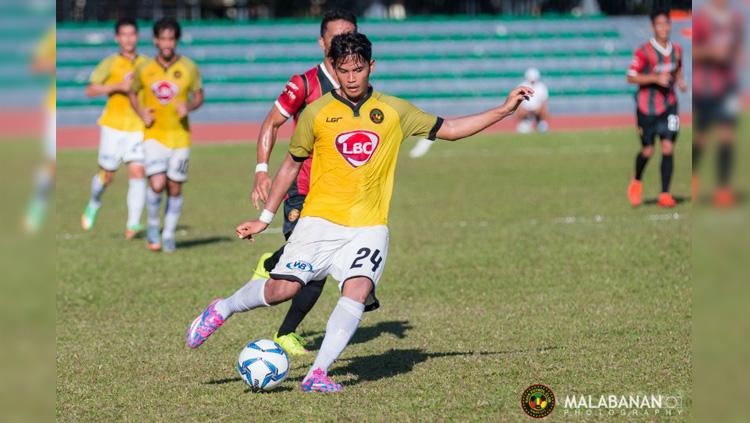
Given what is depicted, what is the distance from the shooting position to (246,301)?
6938mm

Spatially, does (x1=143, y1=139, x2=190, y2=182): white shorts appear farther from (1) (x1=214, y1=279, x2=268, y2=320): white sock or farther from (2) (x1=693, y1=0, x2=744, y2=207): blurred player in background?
(2) (x1=693, y1=0, x2=744, y2=207): blurred player in background

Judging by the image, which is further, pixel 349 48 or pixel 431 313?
pixel 431 313

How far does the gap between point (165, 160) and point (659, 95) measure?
7028mm

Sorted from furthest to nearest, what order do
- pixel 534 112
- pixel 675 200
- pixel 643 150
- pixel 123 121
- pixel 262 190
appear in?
pixel 534 112 → pixel 675 200 → pixel 643 150 → pixel 123 121 → pixel 262 190

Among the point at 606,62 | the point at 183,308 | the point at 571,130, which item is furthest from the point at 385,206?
the point at 606,62

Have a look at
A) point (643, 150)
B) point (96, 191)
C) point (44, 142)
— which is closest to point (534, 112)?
point (643, 150)

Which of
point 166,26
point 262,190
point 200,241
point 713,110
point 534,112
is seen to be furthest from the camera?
point 534,112

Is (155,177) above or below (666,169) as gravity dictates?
above

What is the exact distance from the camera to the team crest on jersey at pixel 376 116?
664 cm

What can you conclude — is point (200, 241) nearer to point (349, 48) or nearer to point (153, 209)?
point (153, 209)

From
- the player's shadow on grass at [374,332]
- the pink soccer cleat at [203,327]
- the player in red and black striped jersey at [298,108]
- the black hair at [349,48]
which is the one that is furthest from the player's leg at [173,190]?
the black hair at [349,48]

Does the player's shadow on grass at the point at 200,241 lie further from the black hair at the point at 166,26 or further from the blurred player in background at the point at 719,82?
the blurred player in background at the point at 719,82

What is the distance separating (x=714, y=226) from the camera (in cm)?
257

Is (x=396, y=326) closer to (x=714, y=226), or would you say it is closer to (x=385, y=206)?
(x=385, y=206)
